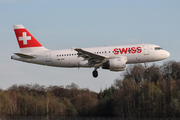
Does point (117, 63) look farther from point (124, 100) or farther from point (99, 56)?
point (124, 100)

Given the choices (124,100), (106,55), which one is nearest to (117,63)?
(106,55)

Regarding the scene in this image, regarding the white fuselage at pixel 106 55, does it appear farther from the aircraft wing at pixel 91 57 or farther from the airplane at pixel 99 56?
the aircraft wing at pixel 91 57

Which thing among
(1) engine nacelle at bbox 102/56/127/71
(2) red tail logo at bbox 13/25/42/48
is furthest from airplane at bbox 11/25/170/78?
(2) red tail logo at bbox 13/25/42/48

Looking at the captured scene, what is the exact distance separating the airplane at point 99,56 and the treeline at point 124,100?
32343mm

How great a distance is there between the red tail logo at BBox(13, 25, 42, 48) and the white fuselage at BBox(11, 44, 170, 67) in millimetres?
3007

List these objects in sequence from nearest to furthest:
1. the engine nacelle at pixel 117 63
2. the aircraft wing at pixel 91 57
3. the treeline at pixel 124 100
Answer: the aircraft wing at pixel 91 57 → the engine nacelle at pixel 117 63 → the treeline at pixel 124 100

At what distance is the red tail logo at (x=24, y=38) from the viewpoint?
51688mm

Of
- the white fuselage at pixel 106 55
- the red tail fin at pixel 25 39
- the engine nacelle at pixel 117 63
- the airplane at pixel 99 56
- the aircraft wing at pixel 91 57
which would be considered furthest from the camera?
the red tail fin at pixel 25 39

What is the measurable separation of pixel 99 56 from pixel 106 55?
183cm

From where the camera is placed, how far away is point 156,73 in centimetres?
9056

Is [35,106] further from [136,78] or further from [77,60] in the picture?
[77,60]

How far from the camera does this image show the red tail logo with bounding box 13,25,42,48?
A: 5169cm

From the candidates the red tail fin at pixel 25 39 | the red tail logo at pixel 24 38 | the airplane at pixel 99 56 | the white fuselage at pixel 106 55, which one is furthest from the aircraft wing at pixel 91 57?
the red tail logo at pixel 24 38

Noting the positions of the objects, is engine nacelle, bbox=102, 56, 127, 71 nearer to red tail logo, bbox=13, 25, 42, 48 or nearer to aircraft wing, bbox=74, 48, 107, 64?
aircraft wing, bbox=74, 48, 107, 64
